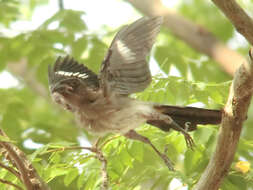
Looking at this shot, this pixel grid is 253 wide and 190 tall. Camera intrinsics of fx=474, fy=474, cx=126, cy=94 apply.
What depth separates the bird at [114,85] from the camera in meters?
2.70

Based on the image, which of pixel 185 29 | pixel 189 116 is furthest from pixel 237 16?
pixel 185 29

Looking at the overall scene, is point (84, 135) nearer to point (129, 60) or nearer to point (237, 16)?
point (129, 60)

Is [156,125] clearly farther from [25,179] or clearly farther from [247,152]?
[25,179]

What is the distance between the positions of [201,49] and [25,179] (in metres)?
3.33

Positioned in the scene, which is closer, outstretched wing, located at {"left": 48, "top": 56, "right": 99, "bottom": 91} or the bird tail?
outstretched wing, located at {"left": 48, "top": 56, "right": 99, "bottom": 91}

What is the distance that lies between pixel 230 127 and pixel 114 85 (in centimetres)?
77

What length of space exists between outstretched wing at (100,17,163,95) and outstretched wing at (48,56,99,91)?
0.07m

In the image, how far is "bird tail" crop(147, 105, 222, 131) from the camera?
3.02m

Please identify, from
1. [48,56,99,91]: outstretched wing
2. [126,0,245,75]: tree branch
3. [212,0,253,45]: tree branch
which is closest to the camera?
[212,0,253,45]: tree branch

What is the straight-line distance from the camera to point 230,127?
2479 millimetres

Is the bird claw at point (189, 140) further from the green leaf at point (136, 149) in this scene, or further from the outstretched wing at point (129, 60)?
the outstretched wing at point (129, 60)

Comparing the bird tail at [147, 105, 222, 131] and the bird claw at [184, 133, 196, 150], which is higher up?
the bird tail at [147, 105, 222, 131]

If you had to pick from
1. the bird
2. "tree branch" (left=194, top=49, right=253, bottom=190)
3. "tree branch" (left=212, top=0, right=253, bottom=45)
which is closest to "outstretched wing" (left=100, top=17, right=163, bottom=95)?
the bird

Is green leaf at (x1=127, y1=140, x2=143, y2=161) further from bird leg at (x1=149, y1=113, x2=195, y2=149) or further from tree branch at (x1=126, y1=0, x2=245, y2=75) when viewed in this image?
tree branch at (x1=126, y1=0, x2=245, y2=75)
